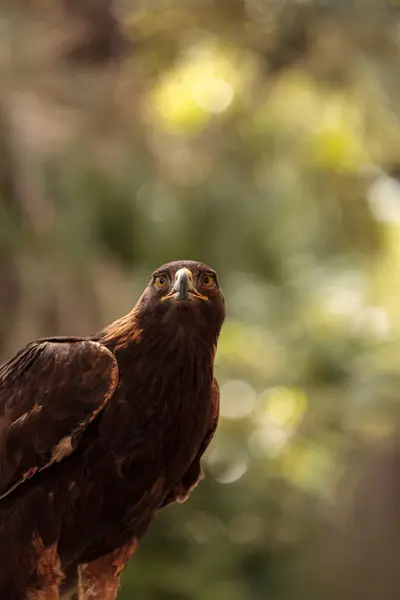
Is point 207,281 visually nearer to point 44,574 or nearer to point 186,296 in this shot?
point 186,296

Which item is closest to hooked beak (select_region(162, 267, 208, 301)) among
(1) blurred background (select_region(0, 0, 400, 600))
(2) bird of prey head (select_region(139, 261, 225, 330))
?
(2) bird of prey head (select_region(139, 261, 225, 330))

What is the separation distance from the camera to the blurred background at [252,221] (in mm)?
2451

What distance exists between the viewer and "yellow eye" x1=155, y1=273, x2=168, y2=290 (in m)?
0.88

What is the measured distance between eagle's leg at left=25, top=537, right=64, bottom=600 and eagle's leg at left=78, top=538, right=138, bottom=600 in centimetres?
5

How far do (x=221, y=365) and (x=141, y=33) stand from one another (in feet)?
3.19

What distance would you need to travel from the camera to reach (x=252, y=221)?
8.52 ft

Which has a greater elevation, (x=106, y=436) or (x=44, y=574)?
(x=106, y=436)

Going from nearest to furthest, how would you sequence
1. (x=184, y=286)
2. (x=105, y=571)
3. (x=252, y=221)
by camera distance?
(x=184, y=286)
(x=105, y=571)
(x=252, y=221)

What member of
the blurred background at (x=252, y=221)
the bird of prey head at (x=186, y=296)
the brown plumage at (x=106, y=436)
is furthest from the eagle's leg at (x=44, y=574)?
the blurred background at (x=252, y=221)

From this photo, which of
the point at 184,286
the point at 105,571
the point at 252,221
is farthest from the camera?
the point at 252,221

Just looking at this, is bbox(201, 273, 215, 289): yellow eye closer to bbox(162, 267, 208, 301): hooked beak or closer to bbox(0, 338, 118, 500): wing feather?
bbox(162, 267, 208, 301): hooked beak

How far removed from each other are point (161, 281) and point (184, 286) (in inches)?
1.8

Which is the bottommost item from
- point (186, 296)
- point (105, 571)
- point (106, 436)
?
point (105, 571)

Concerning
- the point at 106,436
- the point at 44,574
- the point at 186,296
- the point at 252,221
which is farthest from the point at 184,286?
the point at 252,221
